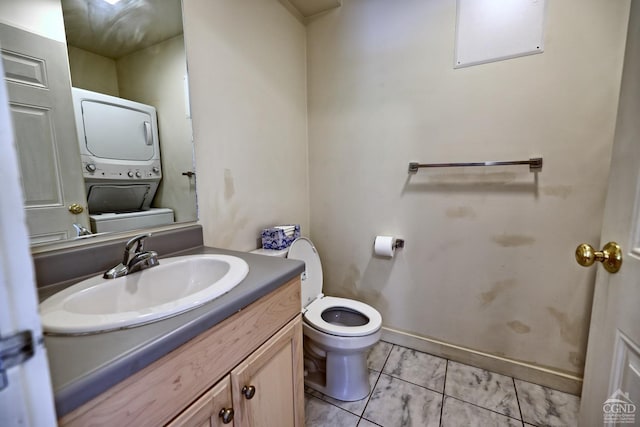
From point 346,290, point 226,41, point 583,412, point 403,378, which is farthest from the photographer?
point 346,290

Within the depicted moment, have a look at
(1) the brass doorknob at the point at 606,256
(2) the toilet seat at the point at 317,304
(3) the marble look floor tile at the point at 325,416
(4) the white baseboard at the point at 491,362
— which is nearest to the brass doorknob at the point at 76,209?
(2) the toilet seat at the point at 317,304

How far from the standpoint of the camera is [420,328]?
1.77m

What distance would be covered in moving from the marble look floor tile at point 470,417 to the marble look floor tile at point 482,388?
0.12ft

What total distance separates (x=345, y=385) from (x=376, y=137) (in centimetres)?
148

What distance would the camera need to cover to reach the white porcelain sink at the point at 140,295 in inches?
21.9

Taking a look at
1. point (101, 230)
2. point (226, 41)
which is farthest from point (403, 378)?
point (226, 41)

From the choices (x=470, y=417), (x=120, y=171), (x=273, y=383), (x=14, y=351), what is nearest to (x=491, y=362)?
(x=470, y=417)

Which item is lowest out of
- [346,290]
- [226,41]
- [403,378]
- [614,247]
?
[403,378]

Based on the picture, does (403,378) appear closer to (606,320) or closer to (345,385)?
(345,385)

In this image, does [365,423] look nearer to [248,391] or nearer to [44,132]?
[248,391]

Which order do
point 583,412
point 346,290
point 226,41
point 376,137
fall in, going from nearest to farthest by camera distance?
point 583,412, point 226,41, point 376,137, point 346,290

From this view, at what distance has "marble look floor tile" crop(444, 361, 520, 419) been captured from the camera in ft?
4.45

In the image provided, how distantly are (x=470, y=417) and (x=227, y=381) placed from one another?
1.27 m

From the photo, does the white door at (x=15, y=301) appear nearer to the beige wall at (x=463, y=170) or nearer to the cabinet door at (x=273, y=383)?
the cabinet door at (x=273, y=383)
